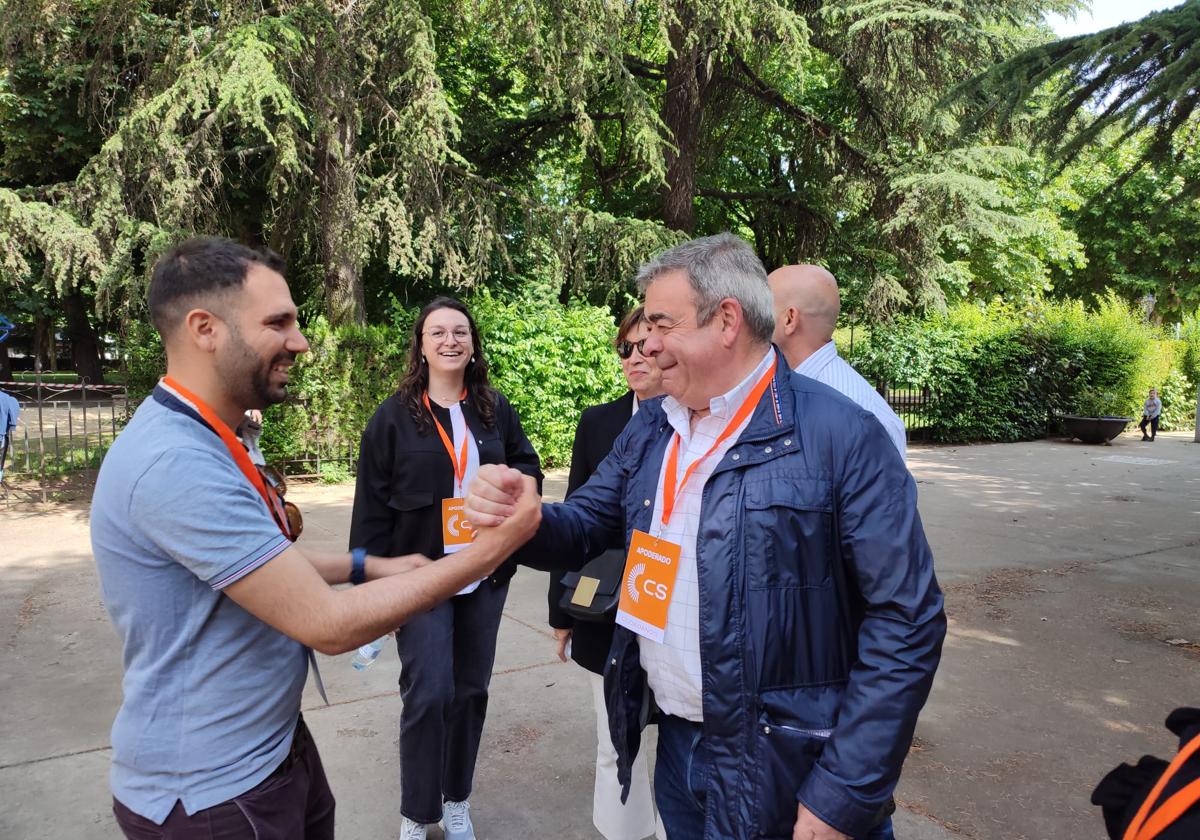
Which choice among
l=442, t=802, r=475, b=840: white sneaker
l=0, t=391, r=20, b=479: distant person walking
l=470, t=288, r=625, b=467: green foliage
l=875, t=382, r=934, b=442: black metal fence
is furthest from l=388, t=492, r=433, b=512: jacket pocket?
l=875, t=382, r=934, b=442: black metal fence

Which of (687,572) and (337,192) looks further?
(337,192)

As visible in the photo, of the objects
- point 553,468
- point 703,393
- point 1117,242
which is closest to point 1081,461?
point 553,468

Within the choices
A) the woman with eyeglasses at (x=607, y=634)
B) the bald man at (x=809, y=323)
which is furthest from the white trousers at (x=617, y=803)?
the bald man at (x=809, y=323)

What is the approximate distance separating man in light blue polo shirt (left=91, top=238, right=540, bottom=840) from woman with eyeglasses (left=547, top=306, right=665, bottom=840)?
107 centimetres

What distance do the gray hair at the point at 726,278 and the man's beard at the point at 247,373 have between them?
3.05 ft

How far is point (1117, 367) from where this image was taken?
19.5 meters

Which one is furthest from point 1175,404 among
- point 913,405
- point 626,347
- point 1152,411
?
point 626,347

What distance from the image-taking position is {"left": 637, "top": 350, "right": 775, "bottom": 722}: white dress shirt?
74.5 inches

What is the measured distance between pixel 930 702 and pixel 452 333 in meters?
3.38

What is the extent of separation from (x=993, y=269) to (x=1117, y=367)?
5.89 metres

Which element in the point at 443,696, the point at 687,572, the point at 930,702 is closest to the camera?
the point at 687,572

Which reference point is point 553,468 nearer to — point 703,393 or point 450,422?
point 450,422

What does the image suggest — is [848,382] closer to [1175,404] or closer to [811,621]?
[811,621]

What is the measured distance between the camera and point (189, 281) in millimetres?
1756
